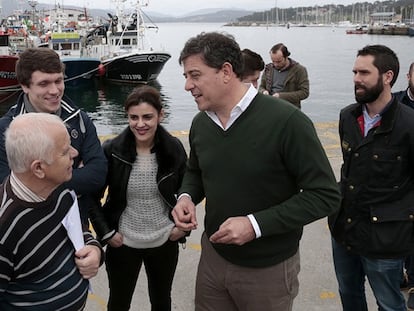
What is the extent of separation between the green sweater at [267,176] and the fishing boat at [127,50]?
28724 mm

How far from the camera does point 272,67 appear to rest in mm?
6055

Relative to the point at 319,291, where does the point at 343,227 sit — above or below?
above

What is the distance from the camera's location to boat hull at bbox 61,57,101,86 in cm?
2970

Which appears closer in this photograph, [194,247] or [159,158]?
[159,158]

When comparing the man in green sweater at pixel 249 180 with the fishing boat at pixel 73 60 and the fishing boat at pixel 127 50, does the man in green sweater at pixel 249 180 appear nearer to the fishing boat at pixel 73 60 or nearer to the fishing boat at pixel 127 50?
the fishing boat at pixel 73 60

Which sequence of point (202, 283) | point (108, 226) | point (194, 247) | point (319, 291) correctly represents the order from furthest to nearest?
point (194, 247) → point (319, 291) → point (108, 226) → point (202, 283)

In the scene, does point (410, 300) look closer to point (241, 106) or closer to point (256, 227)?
point (256, 227)

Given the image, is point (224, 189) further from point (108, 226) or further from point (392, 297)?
point (392, 297)

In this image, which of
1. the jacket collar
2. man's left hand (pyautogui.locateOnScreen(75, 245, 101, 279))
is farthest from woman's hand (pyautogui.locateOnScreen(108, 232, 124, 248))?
the jacket collar

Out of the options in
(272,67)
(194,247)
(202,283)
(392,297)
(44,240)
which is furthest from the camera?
(272,67)

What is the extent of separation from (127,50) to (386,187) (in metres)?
33.0

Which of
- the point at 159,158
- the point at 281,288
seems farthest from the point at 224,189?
the point at 159,158

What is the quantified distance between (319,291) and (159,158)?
5.84 ft

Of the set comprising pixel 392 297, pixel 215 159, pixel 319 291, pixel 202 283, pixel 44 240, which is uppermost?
pixel 215 159
